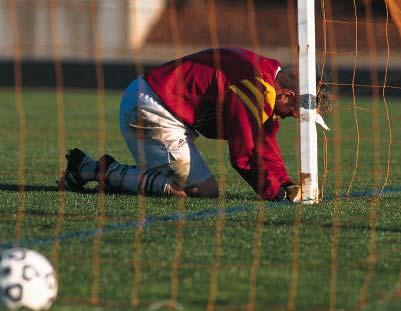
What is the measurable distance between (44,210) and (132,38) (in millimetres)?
34141

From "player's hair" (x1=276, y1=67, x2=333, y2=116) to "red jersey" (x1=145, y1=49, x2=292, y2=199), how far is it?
66 mm

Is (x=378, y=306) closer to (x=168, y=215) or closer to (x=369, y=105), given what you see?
(x=168, y=215)

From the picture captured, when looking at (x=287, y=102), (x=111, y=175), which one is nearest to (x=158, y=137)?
(x=111, y=175)

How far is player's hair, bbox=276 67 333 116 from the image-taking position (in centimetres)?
854

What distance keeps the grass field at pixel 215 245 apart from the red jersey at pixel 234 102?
31 centimetres

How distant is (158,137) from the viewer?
890 centimetres

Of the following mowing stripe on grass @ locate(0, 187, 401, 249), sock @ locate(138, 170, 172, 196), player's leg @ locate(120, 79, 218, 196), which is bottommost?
mowing stripe on grass @ locate(0, 187, 401, 249)

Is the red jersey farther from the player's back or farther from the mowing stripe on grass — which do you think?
the mowing stripe on grass

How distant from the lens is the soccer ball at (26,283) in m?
5.46

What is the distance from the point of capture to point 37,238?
23.5 feet

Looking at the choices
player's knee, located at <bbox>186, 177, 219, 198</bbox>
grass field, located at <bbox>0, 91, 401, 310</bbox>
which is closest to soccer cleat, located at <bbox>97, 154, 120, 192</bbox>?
grass field, located at <bbox>0, 91, 401, 310</bbox>

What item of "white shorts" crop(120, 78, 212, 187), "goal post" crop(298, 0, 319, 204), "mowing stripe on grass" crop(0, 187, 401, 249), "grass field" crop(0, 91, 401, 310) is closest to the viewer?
"grass field" crop(0, 91, 401, 310)

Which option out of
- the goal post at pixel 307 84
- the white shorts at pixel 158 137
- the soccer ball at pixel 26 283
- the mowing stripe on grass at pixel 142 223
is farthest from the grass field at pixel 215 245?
the goal post at pixel 307 84

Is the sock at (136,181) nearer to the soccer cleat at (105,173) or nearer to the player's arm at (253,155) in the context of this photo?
the soccer cleat at (105,173)
